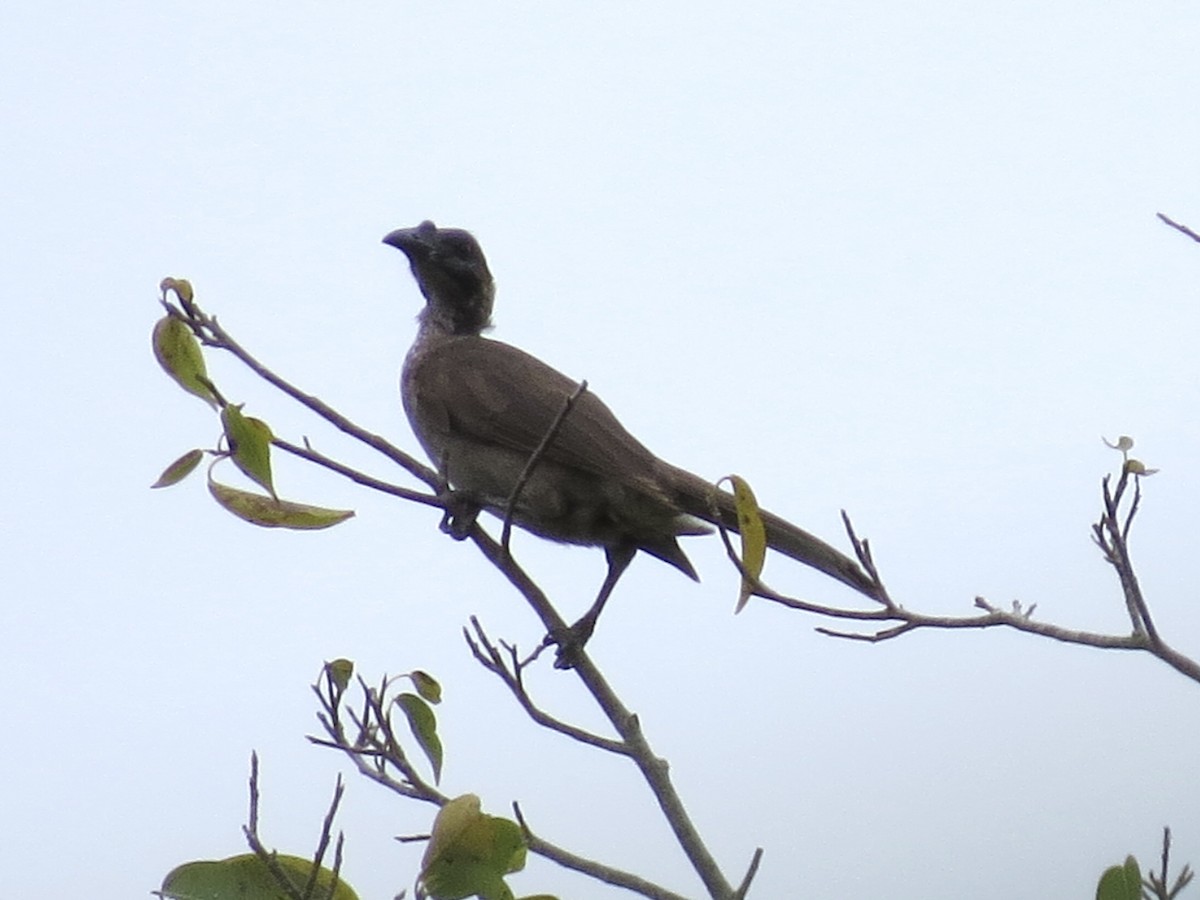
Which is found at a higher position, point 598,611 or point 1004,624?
point 598,611

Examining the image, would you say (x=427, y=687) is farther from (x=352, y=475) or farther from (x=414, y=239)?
(x=414, y=239)

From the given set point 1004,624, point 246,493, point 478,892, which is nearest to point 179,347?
point 246,493

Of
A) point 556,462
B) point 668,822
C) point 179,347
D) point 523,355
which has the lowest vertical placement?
point 668,822

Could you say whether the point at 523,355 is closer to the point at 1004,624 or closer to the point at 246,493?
the point at 246,493

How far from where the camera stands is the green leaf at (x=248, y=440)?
292 centimetres

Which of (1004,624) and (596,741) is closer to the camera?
(1004,624)

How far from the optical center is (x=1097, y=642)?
8.87 feet

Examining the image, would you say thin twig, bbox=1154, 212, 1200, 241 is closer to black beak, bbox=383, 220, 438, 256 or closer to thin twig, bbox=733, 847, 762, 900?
thin twig, bbox=733, 847, 762, 900

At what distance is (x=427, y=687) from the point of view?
11.2 ft

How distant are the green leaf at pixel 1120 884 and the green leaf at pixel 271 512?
158cm

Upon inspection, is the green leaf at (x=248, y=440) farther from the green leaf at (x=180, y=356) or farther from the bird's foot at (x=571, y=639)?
the bird's foot at (x=571, y=639)

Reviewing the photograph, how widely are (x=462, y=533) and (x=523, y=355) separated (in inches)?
54.0

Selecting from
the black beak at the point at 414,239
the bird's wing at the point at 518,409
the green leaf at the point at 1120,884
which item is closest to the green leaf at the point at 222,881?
the green leaf at the point at 1120,884

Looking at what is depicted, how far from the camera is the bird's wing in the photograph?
4.75m
